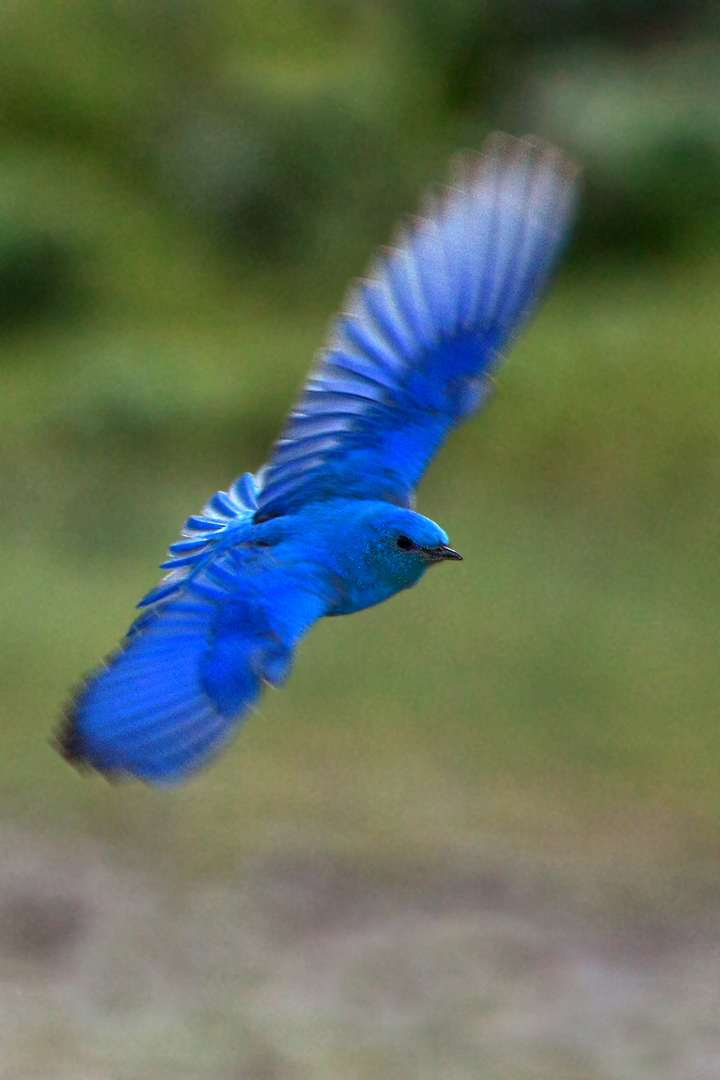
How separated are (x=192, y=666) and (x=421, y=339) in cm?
85

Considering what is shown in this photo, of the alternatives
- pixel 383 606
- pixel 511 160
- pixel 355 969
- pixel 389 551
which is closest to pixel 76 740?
pixel 389 551

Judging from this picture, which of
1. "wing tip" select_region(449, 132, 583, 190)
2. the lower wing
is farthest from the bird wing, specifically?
"wing tip" select_region(449, 132, 583, 190)

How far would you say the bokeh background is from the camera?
7.34 m

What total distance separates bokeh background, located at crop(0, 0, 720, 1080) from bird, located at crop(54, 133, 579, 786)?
4.48m

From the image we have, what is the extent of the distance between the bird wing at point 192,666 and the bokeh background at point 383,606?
4511 mm

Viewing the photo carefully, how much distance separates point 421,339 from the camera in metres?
3.14

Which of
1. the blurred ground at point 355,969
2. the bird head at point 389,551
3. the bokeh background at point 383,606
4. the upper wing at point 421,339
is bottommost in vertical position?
the bird head at point 389,551

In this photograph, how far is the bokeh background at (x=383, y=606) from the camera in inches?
289

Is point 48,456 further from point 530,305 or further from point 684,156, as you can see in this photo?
point 530,305

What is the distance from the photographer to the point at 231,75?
36.2ft

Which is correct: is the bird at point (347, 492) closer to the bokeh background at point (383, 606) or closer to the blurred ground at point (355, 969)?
the blurred ground at point (355, 969)

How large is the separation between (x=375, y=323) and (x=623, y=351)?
7.14 meters

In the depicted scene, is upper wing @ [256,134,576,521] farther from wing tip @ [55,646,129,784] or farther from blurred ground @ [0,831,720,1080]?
blurred ground @ [0,831,720,1080]

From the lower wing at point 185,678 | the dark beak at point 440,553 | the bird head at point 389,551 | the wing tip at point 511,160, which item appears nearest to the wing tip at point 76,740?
the lower wing at point 185,678
